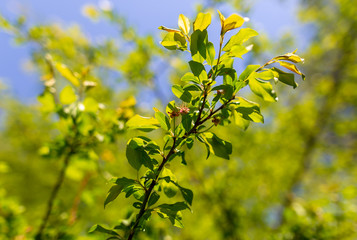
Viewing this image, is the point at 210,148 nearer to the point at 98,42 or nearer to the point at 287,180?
the point at 98,42

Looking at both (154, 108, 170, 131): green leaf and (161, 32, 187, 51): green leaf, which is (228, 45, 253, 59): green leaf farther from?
(154, 108, 170, 131): green leaf

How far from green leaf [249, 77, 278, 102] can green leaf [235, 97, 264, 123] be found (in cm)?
3

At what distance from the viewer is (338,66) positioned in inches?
176

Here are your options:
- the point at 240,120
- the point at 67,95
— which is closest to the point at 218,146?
the point at 240,120

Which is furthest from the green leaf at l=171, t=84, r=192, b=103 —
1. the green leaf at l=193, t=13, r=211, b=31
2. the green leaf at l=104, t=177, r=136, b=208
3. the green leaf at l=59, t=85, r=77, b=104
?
the green leaf at l=59, t=85, r=77, b=104

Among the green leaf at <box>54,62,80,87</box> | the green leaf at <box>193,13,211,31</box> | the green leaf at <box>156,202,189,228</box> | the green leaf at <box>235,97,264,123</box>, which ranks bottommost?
the green leaf at <box>156,202,189,228</box>

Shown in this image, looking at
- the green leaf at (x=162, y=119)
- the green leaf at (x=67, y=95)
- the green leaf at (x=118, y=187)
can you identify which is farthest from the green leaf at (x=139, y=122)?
the green leaf at (x=67, y=95)

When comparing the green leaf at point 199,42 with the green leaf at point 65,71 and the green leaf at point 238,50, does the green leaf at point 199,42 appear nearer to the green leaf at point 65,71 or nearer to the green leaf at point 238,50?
the green leaf at point 238,50

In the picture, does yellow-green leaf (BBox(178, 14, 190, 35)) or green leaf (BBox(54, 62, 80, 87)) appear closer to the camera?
yellow-green leaf (BBox(178, 14, 190, 35))

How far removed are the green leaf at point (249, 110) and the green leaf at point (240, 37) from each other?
15 cm

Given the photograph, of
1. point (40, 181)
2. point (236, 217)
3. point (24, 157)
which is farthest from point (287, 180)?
point (24, 157)

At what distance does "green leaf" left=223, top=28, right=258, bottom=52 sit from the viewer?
0.58 meters

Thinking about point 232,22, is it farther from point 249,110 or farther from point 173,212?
point 173,212

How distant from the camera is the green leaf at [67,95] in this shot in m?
1.02
